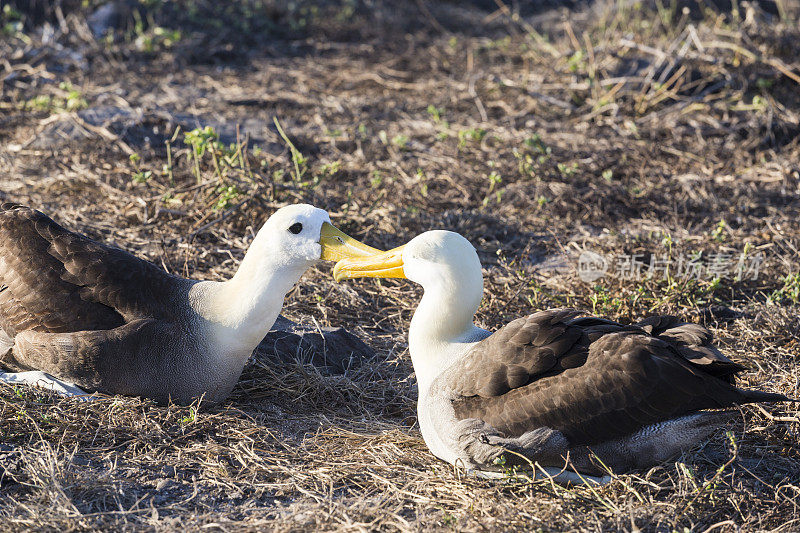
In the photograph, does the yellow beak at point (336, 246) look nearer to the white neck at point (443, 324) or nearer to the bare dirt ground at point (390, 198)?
the white neck at point (443, 324)

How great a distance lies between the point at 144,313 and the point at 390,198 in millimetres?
3577

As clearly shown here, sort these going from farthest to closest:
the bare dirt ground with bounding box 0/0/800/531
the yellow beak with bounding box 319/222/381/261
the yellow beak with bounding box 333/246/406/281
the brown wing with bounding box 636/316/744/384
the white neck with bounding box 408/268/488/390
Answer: the yellow beak with bounding box 319/222/381/261
the yellow beak with bounding box 333/246/406/281
the white neck with bounding box 408/268/488/390
the brown wing with bounding box 636/316/744/384
the bare dirt ground with bounding box 0/0/800/531

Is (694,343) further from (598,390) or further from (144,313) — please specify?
(144,313)

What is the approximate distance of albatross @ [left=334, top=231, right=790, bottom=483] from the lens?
420 cm

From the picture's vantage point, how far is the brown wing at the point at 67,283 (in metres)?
4.89

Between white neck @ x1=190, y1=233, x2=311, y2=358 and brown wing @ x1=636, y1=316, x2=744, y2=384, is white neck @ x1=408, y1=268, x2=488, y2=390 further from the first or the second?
brown wing @ x1=636, y1=316, x2=744, y2=384

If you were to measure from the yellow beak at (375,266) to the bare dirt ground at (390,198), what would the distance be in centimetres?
84

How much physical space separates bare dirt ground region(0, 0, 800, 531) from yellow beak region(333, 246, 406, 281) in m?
0.84

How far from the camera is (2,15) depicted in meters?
12.8

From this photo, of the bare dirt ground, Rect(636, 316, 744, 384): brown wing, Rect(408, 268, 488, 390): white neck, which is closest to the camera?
the bare dirt ground

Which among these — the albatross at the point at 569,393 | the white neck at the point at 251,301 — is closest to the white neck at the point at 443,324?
the albatross at the point at 569,393

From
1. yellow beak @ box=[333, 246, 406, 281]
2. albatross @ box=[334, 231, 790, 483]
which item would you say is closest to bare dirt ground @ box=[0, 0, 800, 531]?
albatross @ box=[334, 231, 790, 483]

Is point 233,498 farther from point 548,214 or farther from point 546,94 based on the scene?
point 546,94

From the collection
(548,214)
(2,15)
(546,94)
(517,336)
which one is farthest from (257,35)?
(517,336)
